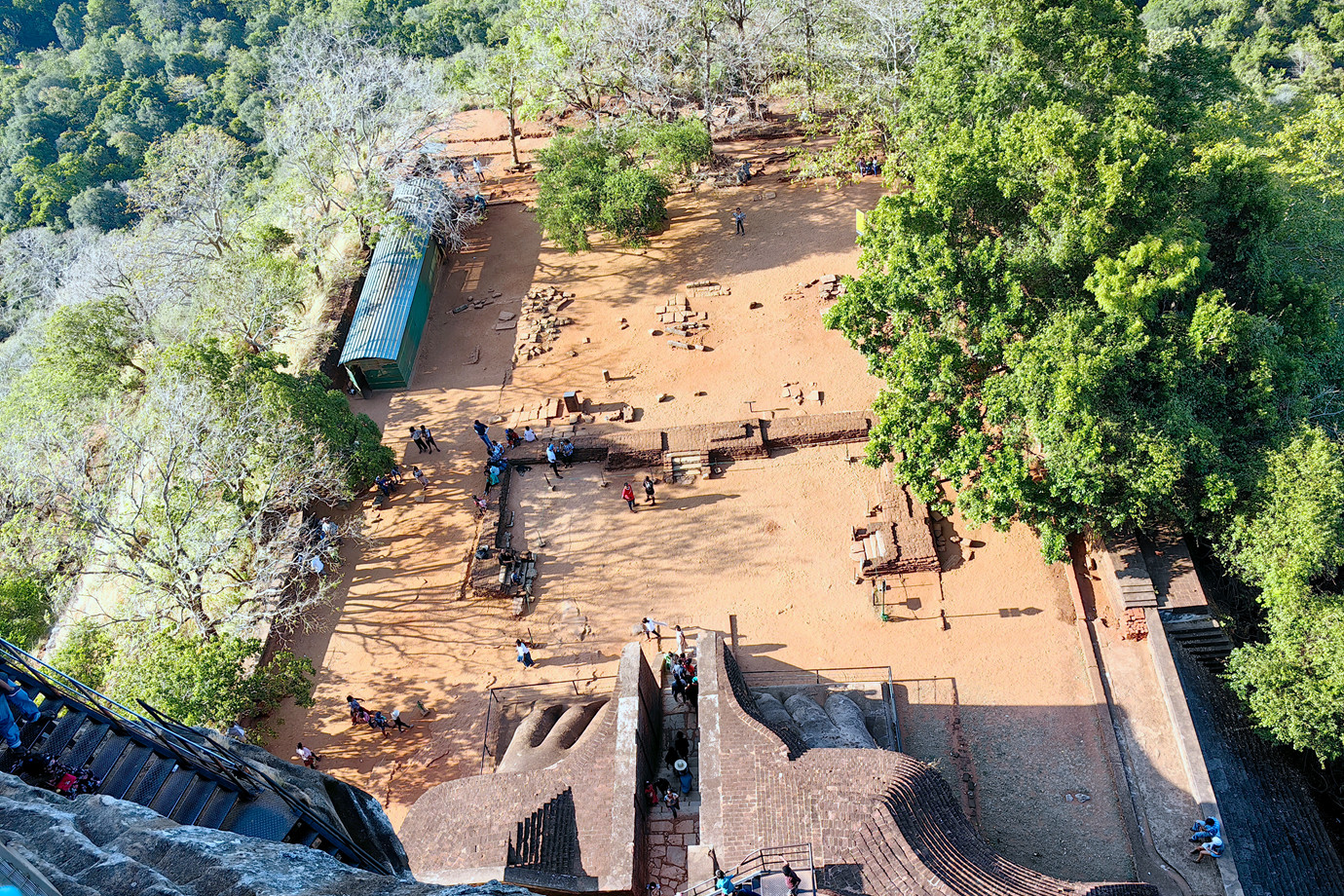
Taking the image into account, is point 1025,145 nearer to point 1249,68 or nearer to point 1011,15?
point 1011,15

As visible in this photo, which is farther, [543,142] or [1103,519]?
[543,142]

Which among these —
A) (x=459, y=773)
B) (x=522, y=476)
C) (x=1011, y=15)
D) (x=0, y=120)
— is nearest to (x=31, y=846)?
(x=459, y=773)

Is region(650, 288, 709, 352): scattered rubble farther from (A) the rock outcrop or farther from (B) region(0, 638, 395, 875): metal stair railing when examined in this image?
(A) the rock outcrop

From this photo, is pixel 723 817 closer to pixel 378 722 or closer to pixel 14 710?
pixel 378 722

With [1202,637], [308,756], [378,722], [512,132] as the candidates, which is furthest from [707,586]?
[512,132]

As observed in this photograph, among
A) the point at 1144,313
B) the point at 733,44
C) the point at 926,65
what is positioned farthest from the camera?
the point at 733,44

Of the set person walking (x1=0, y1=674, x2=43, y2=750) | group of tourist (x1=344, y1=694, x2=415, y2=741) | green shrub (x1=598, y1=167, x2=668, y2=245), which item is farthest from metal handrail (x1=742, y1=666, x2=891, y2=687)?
green shrub (x1=598, y1=167, x2=668, y2=245)

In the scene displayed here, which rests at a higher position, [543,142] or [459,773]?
[543,142]

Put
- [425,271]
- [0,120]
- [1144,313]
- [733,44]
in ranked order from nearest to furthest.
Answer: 1. [1144,313]
2. [425,271]
3. [733,44]
4. [0,120]
